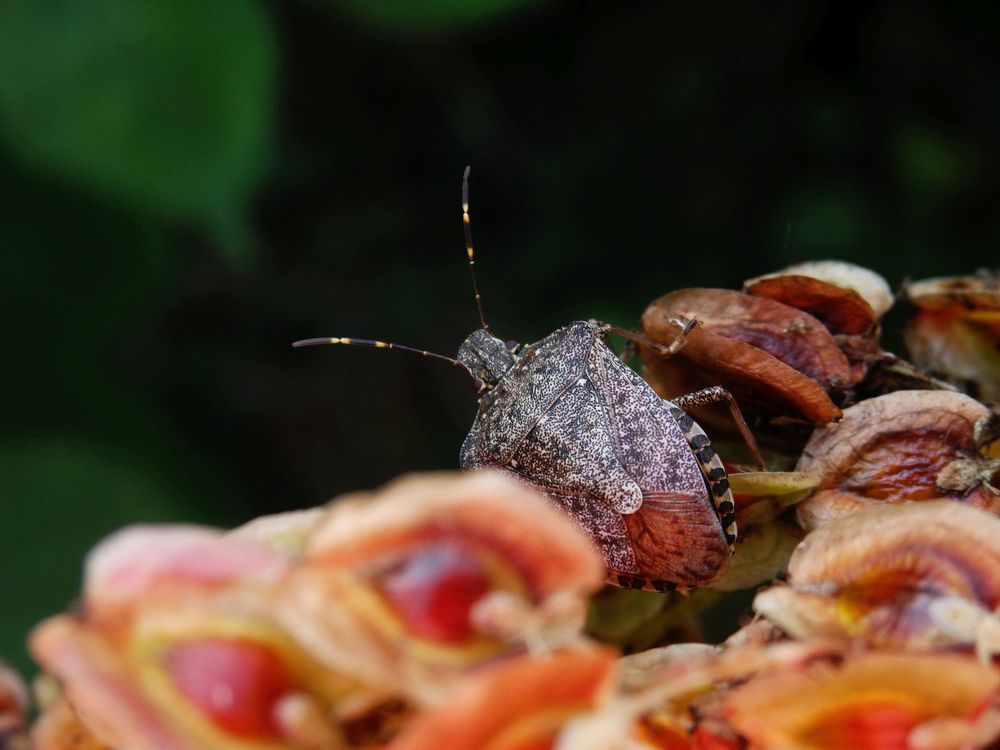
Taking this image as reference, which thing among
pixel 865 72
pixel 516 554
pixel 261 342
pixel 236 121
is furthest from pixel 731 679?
pixel 261 342

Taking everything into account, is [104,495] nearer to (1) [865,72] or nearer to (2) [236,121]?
(2) [236,121]

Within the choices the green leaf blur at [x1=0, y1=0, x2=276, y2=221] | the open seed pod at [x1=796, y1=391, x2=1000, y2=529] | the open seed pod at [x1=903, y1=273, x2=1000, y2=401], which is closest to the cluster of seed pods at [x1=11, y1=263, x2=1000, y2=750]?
the open seed pod at [x1=796, y1=391, x2=1000, y2=529]

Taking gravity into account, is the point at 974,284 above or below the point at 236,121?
below

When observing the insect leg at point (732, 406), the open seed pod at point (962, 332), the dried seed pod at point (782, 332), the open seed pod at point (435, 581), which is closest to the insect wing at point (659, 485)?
the insect leg at point (732, 406)

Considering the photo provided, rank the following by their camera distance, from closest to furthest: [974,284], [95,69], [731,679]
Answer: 1. [731,679]
2. [974,284]
3. [95,69]

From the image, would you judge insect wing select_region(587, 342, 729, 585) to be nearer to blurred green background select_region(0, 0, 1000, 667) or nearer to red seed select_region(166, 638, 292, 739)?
red seed select_region(166, 638, 292, 739)

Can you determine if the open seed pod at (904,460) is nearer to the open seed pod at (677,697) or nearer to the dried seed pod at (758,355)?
the dried seed pod at (758,355)

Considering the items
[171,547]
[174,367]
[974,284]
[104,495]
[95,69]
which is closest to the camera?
[171,547]

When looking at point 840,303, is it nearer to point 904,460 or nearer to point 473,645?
point 904,460
